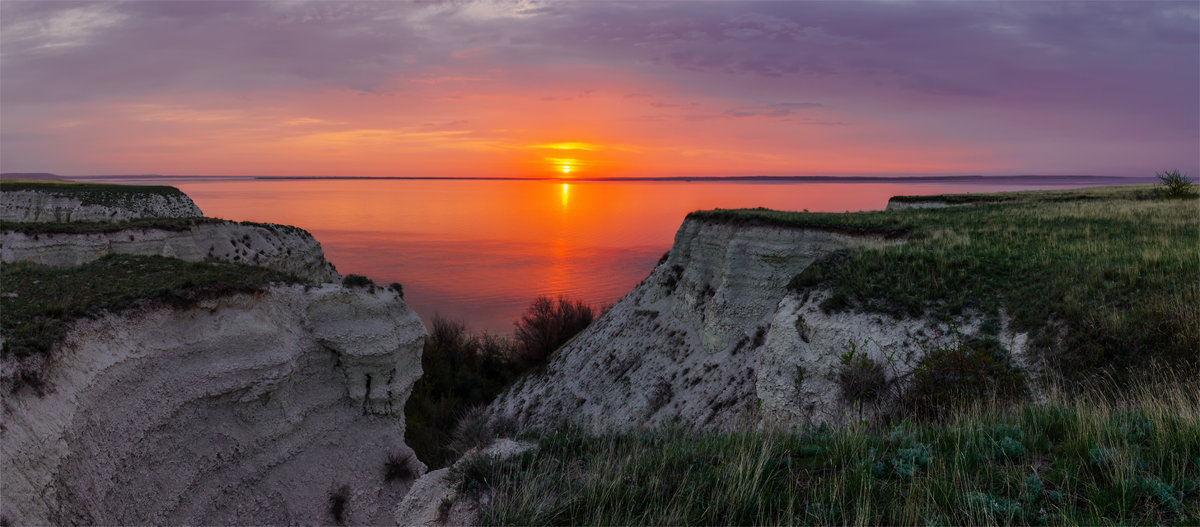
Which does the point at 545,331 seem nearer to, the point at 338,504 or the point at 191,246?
the point at 191,246

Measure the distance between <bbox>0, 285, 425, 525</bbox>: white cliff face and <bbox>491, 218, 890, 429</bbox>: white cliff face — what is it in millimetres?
6309

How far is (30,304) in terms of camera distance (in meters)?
12.1

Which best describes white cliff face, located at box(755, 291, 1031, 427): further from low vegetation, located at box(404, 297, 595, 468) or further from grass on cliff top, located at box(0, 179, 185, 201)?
grass on cliff top, located at box(0, 179, 185, 201)

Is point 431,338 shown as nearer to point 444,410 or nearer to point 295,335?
point 444,410

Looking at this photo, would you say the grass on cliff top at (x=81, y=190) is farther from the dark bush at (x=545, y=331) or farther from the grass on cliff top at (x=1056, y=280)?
the grass on cliff top at (x=1056, y=280)

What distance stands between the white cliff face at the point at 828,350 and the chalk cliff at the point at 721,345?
3 cm

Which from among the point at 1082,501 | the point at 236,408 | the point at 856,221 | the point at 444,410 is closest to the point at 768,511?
the point at 1082,501

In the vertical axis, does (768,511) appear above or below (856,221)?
below

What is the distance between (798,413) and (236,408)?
13.9 metres

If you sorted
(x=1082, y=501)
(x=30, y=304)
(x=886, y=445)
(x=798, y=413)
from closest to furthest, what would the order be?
(x=1082, y=501) → (x=886, y=445) → (x=30, y=304) → (x=798, y=413)

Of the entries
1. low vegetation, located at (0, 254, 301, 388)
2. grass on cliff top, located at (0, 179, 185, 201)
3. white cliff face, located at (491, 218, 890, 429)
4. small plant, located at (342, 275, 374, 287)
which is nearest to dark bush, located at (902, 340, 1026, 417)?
white cliff face, located at (491, 218, 890, 429)

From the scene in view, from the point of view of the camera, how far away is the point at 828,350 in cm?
1390

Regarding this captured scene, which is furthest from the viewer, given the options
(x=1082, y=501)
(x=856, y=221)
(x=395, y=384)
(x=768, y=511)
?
(x=856, y=221)

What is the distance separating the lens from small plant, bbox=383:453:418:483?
16.7 m
